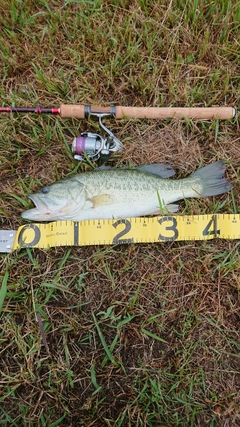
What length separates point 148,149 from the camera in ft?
11.7

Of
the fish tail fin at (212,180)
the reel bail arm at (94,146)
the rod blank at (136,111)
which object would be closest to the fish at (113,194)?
the fish tail fin at (212,180)

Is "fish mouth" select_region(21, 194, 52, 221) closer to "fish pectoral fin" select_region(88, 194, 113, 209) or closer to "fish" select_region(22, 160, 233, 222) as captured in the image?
"fish" select_region(22, 160, 233, 222)

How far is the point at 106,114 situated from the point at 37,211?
1.19m

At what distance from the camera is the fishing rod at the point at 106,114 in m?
3.36

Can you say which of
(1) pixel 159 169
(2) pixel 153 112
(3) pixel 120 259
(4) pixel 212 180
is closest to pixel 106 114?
(2) pixel 153 112

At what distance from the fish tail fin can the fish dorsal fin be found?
0.22 m

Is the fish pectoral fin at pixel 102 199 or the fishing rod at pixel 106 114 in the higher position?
the fishing rod at pixel 106 114

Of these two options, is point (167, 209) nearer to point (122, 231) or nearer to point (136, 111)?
point (122, 231)

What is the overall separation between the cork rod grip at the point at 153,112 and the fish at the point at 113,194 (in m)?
0.62

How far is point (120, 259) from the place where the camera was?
10.6 ft

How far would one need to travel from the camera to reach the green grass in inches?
115

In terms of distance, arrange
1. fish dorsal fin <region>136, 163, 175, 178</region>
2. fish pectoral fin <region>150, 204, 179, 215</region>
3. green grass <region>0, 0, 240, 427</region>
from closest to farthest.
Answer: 1. green grass <region>0, 0, 240, 427</region>
2. fish pectoral fin <region>150, 204, 179, 215</region>
3. fish dorsal fin <region>136, 163, 175, 178</region>

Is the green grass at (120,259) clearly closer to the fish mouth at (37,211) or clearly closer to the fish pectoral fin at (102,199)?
the fish mouth at (37,211)

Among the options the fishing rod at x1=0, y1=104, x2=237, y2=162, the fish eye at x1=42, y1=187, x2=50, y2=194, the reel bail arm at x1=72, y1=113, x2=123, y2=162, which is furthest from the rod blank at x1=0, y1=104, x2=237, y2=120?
the fish eye at x1=42, y1=187, x2=50, y2=194
